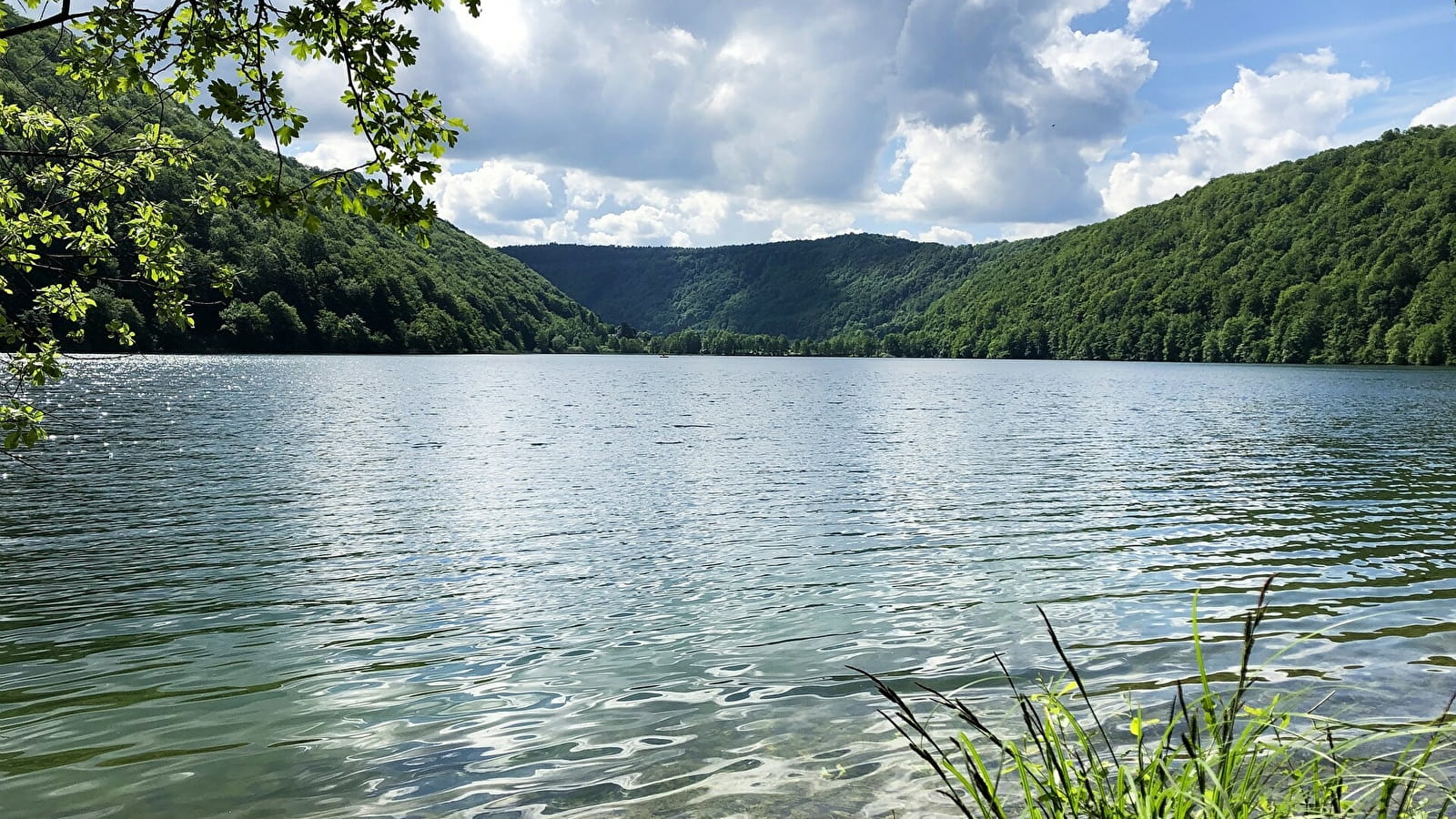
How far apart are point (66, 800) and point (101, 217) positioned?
5.56 meters

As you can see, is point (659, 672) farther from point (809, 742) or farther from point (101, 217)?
point (101, 217)

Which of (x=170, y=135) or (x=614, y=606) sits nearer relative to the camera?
(x=170, y=135)

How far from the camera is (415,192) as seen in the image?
19.7ft

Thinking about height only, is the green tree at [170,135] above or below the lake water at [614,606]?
above

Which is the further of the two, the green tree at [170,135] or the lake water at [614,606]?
the lake water at [614,606]

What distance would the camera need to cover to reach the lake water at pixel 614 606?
27.6 ft

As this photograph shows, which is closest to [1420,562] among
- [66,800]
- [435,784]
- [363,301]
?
[435,784]

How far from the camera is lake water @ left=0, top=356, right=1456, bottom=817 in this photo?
27.6 ft

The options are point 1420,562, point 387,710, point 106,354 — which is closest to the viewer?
point 387,710

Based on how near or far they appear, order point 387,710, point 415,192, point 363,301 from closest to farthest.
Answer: point 415,192, point 387,710, point 363,301

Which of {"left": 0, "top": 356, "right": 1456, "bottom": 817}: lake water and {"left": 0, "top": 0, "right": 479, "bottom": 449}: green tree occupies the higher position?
{"left": 0, "top": 0, "right": 479, "bottom": 449}: green tree

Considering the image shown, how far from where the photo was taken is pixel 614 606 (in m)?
14.1

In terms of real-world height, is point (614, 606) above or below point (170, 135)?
below

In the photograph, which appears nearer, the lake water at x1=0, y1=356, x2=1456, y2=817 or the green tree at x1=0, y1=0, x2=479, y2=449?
the green tree at x1=0, y1=0, x2=479, y2=449
